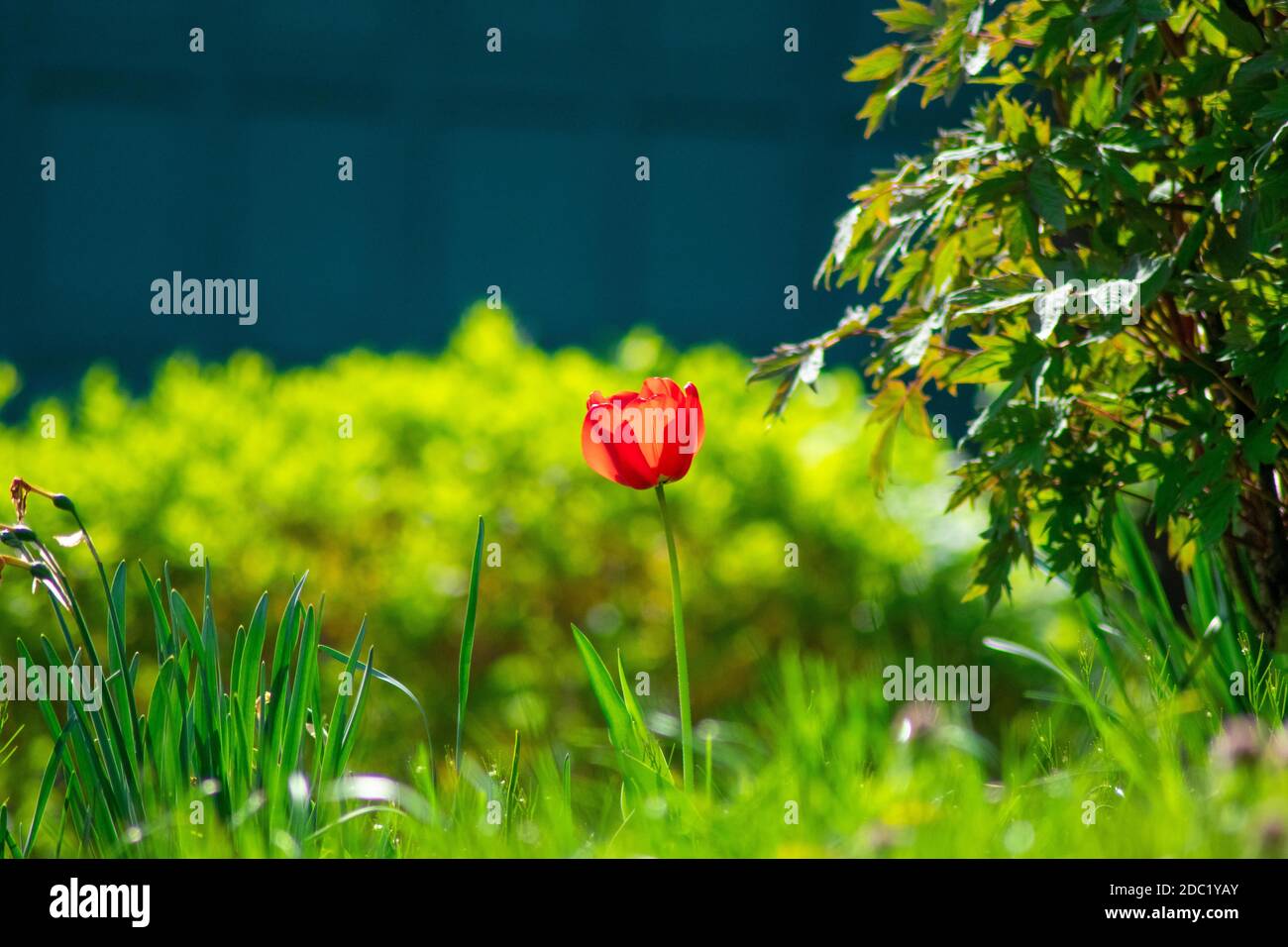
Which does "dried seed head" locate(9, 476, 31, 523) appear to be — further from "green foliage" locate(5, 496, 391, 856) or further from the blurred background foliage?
the blurred background foliage

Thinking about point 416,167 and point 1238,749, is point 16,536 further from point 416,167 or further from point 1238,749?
point 416,167

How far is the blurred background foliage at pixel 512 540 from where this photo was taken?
4.03m

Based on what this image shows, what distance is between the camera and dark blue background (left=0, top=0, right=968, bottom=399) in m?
7.01

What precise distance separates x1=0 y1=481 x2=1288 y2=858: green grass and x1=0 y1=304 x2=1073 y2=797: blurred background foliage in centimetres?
176

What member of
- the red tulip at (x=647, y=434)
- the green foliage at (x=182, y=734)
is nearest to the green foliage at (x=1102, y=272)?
the red tulip at (x=647, y=434)

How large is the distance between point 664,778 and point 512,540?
231 centimetres

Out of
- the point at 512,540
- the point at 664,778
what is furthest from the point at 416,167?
the point at 664,778

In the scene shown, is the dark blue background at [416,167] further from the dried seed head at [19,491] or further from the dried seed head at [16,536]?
the dried seed head at [16,536]

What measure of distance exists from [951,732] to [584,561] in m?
2.50

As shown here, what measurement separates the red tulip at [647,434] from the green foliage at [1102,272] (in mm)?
437

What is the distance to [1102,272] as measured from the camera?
6.77 feet

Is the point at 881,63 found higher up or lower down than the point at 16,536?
higher up

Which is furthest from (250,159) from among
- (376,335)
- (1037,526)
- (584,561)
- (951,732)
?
(951,732)
